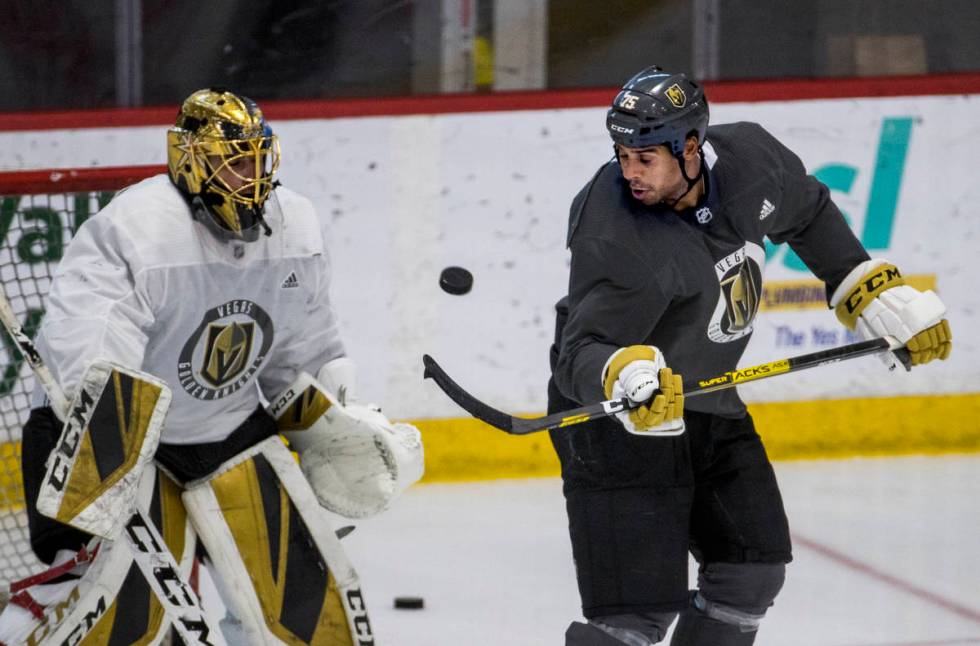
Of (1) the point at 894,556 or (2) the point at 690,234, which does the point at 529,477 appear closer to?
(1) the point at 894,556

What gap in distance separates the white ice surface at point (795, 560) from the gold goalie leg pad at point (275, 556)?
32.0 inches

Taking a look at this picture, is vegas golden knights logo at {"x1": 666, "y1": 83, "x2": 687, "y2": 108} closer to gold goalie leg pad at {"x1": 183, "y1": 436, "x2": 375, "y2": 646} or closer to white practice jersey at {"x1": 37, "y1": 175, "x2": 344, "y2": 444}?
white practice jersey at {"x1": 37, "y1": 175, "x2": 344, "y2": 444}

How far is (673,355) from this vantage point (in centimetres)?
262

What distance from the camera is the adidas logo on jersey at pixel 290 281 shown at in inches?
108

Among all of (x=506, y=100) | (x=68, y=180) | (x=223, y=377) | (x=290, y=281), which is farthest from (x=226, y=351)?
(x=506, y=100)

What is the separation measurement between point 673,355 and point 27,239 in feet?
3.99

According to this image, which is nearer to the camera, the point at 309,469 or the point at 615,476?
the point at 615,476

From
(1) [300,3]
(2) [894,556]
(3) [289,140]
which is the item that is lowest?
(2) [894,556]

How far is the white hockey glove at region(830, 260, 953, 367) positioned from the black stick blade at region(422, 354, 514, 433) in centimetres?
66

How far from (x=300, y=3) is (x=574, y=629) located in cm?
252

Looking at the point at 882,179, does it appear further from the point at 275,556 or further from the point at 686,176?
the point at 275,556

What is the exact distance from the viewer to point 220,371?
8.89ft

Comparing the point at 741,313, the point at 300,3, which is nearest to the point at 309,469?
the point at 741,313

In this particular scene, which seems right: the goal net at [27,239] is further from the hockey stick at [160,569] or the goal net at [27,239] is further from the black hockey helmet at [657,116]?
the black hockey helmet at [657,116]
